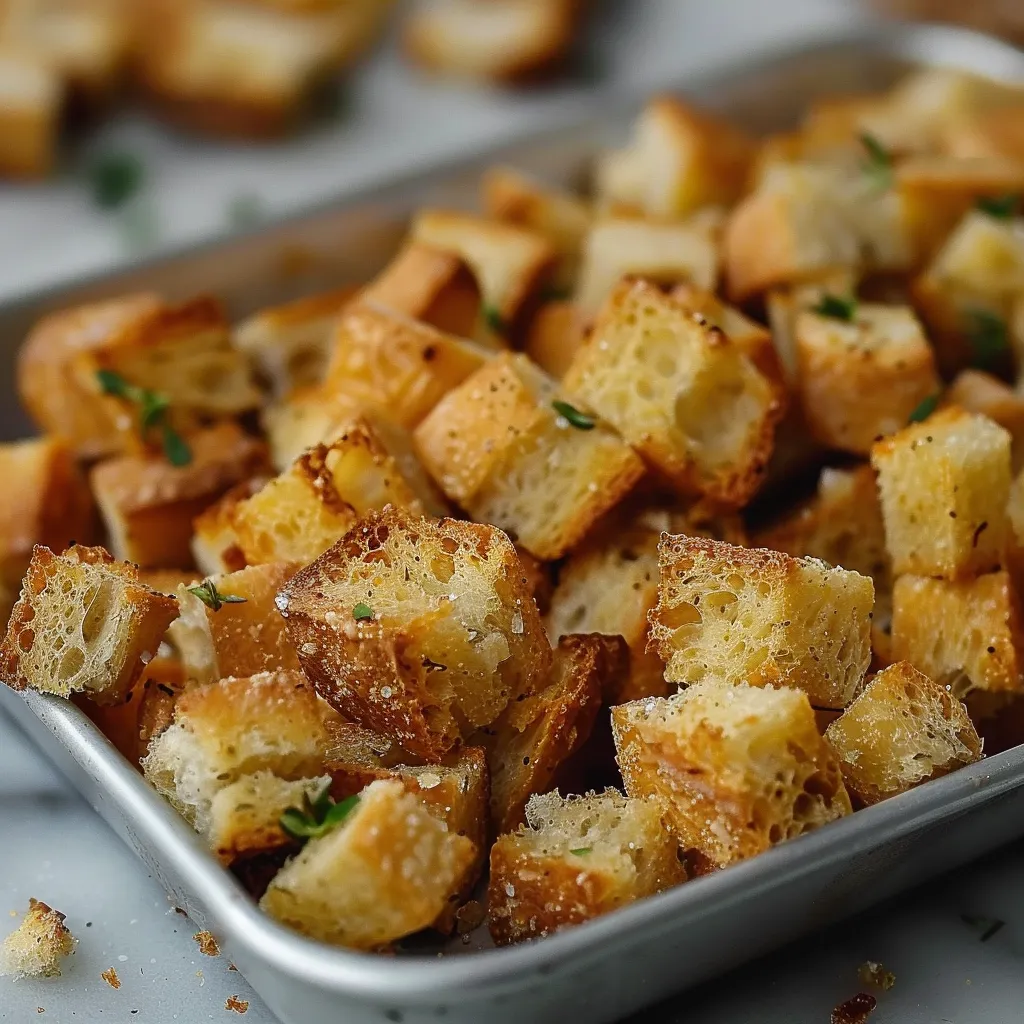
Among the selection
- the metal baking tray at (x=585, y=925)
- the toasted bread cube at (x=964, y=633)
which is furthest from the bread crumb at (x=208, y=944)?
the toasted bread cube at (x=964, y=633)

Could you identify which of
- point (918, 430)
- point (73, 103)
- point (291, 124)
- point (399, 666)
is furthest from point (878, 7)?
point (399, 666)

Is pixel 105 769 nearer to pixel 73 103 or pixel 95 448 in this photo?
pixel 95 448

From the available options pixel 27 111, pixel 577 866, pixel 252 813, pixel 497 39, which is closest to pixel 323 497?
pixel 252 813

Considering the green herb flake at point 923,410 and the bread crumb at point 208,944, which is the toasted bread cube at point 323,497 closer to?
the bread crumb at point 208,944

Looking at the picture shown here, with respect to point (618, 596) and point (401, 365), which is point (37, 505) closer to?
point (401, 365)

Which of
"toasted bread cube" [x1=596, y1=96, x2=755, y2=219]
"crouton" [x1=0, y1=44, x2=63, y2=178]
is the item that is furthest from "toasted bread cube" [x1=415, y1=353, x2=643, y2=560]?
"crouton" [x1=0, y1=44, x2=63, y2=178]

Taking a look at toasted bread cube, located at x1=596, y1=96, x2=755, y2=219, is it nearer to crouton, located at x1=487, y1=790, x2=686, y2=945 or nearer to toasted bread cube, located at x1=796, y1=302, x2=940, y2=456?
toasted bread cube, located at x1=796, y1=302, x2=940, y2=456
